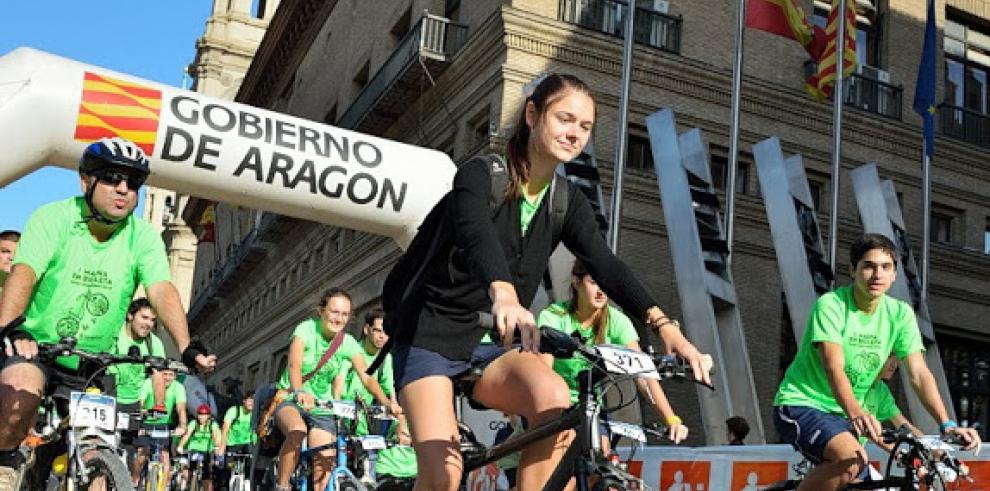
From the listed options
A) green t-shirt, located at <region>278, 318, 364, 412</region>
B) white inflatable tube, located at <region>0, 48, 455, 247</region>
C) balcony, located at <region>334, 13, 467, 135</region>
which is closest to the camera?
green t-shirt, located at <region>278, 318, 364, 412</region>

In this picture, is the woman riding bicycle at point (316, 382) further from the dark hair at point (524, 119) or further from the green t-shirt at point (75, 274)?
the dark hair at point (524, 119)

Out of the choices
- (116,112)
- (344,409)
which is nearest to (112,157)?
(344,409)

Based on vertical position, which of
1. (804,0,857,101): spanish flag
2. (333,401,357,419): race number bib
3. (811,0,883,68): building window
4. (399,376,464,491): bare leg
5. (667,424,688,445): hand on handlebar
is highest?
(811,0,883,68): building window

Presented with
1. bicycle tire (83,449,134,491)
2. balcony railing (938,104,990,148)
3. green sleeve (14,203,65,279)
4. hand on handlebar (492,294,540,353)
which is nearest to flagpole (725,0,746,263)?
balcony railing (938,104,990,148)

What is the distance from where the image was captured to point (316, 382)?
34.0 feet

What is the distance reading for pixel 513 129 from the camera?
4301 mm

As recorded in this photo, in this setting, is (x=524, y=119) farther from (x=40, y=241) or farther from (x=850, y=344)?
(x=850, y=344)

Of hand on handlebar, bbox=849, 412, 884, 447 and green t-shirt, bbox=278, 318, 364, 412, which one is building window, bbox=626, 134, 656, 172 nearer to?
green t-shirt, bbox=278, 318, 364, 412

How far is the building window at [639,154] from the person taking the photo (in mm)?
24016

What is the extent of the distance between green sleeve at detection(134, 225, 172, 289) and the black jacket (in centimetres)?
233

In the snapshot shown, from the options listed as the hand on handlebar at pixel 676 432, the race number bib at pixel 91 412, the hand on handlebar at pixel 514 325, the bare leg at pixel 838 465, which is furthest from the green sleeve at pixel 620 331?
the hand on handlebar at pixel 514 325

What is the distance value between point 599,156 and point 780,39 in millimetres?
5930

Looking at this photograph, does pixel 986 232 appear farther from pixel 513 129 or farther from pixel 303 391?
pixel 513 129

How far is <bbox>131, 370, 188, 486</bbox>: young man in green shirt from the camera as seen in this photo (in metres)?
9.28
